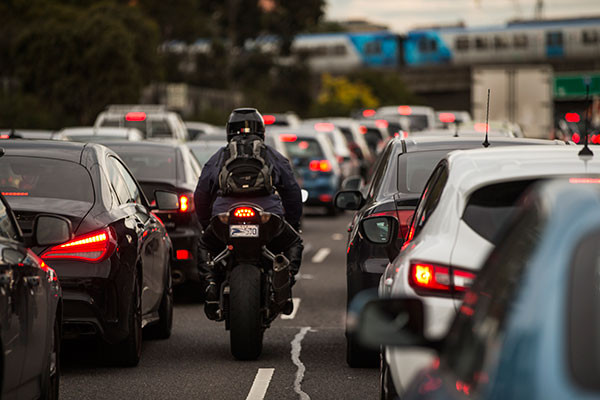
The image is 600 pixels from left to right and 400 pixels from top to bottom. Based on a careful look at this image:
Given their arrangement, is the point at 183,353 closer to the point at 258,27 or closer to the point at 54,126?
the point at 54,126

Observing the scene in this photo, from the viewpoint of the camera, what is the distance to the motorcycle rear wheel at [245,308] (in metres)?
9.31

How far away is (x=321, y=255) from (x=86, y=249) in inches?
424

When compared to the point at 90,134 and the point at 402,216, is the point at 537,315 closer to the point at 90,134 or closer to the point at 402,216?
the point at 402,216

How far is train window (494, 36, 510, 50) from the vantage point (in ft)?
315

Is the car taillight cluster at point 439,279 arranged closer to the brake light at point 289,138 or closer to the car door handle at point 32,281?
the car door handle at point 32,281

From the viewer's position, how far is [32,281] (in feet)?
21.1

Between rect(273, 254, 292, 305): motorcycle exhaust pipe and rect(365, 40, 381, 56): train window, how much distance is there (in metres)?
91.4

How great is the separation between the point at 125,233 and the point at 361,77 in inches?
3813

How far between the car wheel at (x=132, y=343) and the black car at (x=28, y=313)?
5.72 feet

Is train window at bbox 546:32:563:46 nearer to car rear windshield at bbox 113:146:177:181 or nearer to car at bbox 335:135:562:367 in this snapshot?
car rear windshield at bbox 113:146:177:181

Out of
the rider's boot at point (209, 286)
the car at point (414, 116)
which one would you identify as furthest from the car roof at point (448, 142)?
the car at point (414, 116)

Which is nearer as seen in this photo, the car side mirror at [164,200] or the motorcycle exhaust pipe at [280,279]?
the motorcycle exhaust pipe at [280,279]

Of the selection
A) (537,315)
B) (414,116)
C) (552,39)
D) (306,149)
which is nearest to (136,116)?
(306,149)

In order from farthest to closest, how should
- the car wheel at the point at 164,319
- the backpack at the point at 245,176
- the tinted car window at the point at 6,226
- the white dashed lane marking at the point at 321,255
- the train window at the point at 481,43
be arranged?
1. the train window at the point at 481,43
2. the white dashed lane marking at the point at 321,255
3. the car wheel at the point at 164,319
4. the backpack at the point at 245,176
5. the tinted car window at the point at 6,226
